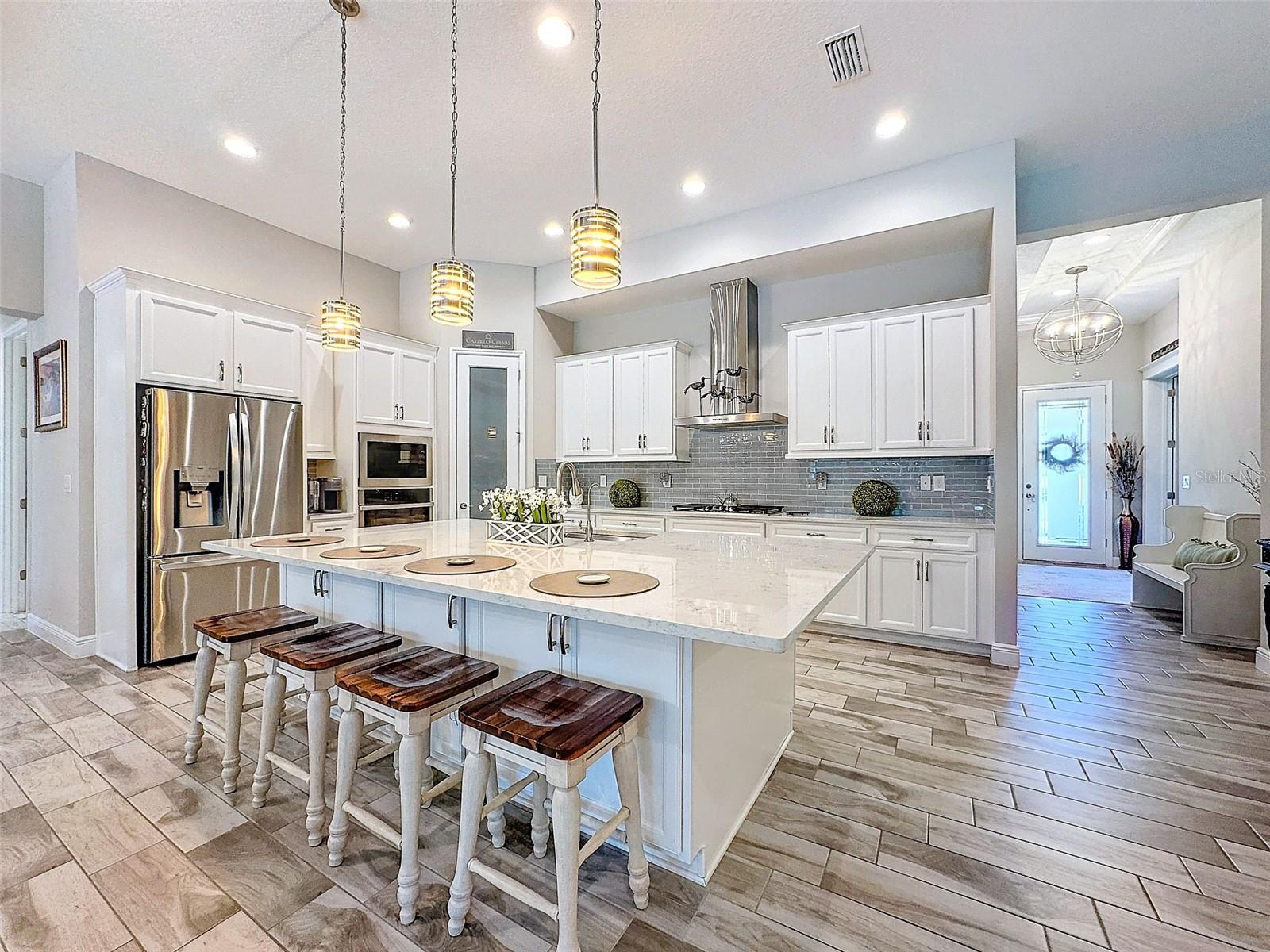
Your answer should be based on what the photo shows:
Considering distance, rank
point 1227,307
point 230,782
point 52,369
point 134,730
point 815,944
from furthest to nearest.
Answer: point 1227,307 → point 52,369 → point 134,730 → point 230,782 → point 815,944

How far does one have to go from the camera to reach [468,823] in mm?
1413

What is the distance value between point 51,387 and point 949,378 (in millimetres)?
6061

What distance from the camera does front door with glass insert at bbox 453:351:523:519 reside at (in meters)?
5.10

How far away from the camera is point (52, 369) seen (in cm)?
367

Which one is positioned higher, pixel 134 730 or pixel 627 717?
pixel 627 717

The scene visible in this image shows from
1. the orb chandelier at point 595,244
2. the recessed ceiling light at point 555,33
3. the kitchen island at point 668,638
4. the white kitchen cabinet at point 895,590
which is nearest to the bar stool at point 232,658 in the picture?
the kitchen island at point 668,638

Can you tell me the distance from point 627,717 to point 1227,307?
6057mm

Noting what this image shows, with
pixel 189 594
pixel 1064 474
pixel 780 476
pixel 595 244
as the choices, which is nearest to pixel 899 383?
pixel 780 476

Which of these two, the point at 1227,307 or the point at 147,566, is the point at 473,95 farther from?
the point at 1227,307

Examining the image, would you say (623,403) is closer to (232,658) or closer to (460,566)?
(460,566)

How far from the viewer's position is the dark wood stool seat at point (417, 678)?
1.50 meters

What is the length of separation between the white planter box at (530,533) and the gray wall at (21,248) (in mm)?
3992

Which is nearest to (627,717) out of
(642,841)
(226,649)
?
(642,841)

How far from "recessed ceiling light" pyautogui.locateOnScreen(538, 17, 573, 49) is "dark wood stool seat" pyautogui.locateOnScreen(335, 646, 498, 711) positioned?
259cm
